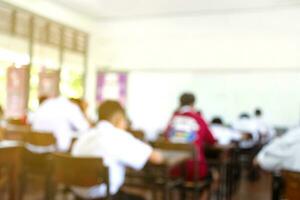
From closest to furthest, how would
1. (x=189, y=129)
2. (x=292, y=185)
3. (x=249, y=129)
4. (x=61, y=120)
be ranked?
(x=292, y=185) → (x=189, y=129) → (x=61, y=120) → (x=249, y=129)

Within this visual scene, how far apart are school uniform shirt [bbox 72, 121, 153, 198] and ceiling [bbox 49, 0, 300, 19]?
17.2ft

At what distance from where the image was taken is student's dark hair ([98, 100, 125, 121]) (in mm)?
2437

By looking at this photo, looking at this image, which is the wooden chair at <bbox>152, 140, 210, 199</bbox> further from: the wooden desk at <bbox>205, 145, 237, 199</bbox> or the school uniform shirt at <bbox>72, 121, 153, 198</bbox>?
the school uniform shirt at <bbox>72, 121, 153, 198</bbox>

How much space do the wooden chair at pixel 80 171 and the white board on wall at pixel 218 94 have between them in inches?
214

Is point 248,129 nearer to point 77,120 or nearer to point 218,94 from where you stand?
point 218,94

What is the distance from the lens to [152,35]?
853cm

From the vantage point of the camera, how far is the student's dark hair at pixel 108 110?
2437 mm

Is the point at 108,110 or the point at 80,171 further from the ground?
the point at 108,110

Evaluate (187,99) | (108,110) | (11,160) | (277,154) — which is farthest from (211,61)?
(11,160)

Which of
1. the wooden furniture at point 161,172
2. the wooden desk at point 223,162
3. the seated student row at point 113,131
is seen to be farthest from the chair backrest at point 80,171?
the wooden desk at point 223,162

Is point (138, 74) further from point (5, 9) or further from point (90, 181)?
point (90, 181)

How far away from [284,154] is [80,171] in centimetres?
133

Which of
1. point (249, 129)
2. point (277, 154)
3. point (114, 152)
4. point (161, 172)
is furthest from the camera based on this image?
point (249, 129)

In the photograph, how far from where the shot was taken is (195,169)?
3381mm
